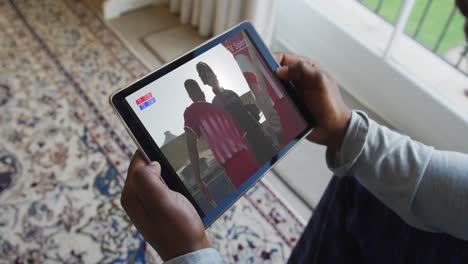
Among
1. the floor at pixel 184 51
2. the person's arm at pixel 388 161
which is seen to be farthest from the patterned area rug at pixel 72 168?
the person's arm at pixel 388 161

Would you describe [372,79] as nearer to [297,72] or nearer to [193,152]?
[297,72]

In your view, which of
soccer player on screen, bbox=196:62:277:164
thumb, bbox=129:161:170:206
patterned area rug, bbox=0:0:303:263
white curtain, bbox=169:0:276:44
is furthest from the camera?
white curtain, bbox=169:0:276:44

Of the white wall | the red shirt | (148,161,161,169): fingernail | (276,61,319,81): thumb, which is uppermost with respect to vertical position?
the white wall

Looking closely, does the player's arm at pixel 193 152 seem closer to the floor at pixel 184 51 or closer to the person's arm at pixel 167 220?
the person's arm at pixel 167 220

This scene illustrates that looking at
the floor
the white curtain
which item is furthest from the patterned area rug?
the white curtain

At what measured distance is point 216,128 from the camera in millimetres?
591

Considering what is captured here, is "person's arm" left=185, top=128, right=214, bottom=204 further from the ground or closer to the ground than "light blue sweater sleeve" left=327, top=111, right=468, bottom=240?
closer to the ground

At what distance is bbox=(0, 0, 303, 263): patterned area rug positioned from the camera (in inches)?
41.0

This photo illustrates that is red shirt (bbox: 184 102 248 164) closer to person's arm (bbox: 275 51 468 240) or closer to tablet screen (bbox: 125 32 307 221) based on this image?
tablet screen (bbox: 125 32 307 221)

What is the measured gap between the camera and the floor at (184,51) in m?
1.22

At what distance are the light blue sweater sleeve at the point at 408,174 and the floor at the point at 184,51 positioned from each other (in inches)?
22.8

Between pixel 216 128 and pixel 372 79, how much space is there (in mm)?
1005

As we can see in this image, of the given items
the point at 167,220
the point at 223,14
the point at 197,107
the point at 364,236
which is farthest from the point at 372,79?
the point at 167,220

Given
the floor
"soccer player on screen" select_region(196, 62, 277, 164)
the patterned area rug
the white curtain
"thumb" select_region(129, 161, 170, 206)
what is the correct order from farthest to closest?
1. the white curtain
2. the floor
3. the patterned area rug
4. "soccer player on screen" select_region(196, 62, 277, 164)
5. "thumb" select_region(129, 161, 170, 206)
